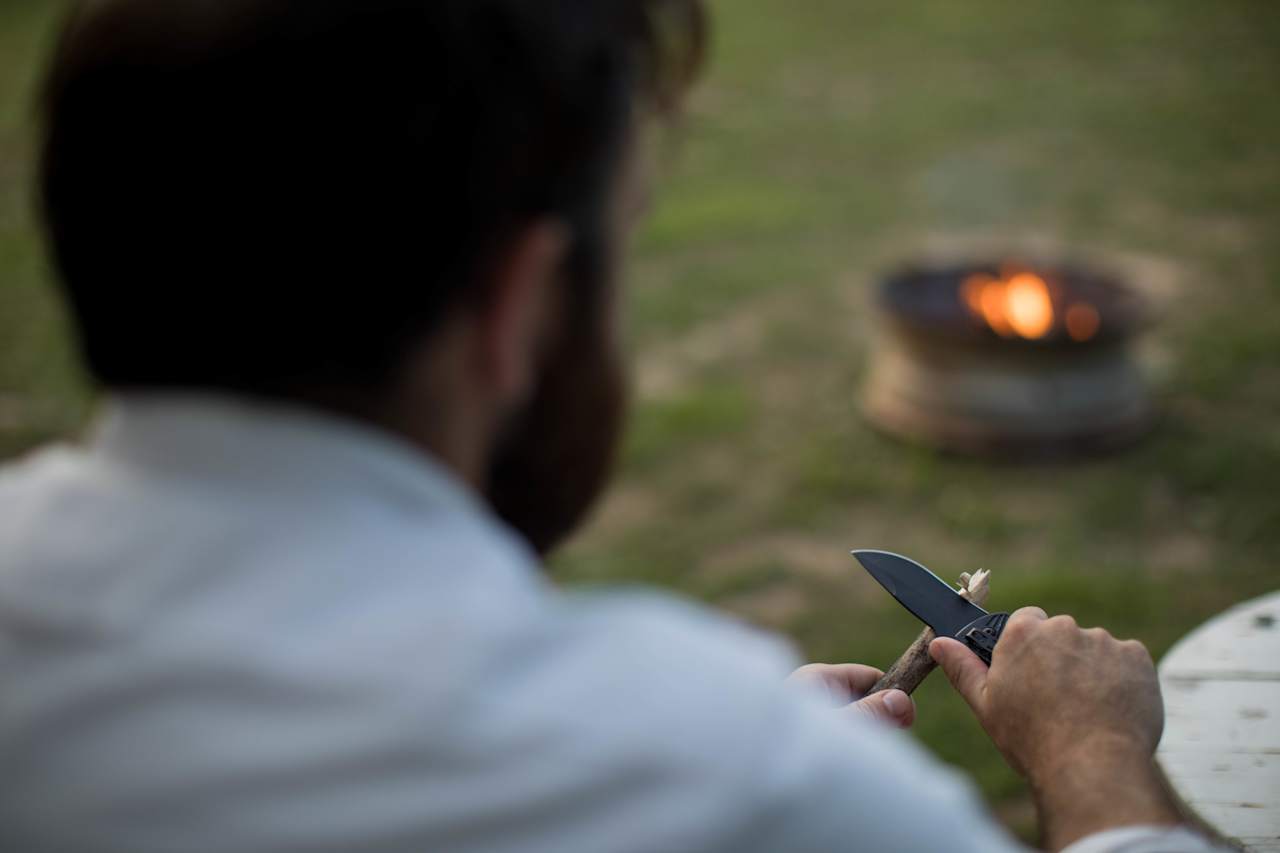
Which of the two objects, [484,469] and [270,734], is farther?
[484,469]

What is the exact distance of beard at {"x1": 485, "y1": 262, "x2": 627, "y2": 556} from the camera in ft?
3.47

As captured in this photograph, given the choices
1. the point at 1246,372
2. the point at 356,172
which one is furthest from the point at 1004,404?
the point at 356,172

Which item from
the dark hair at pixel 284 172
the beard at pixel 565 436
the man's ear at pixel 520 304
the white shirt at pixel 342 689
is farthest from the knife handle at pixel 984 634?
the dark hair at pixel 284 172

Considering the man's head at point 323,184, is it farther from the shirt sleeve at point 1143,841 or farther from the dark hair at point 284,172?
the shirt sleeve at point 1143,841

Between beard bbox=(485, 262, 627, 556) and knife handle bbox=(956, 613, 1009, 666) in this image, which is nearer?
beard bbox=(485, 262, 627, 556)

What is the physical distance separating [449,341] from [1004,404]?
13.8 ft

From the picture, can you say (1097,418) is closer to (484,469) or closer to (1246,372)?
(1246,372)

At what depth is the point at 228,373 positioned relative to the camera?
0.87 metres

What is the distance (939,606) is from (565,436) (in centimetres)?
81

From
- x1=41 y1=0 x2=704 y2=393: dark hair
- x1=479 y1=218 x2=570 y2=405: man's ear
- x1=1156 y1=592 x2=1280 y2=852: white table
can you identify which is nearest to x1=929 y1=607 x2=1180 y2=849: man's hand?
x1=1156 y1=592 x2=1280 y2=852: white table

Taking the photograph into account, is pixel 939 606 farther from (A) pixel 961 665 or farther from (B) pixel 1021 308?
(B) pixel 1021 308

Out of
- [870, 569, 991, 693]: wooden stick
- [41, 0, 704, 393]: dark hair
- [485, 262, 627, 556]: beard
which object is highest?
[41, 0, 704, 393]: dark hair

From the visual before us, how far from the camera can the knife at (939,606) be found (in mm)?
1645

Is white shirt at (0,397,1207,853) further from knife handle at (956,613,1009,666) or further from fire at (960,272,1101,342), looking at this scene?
fire at (960,272,1101,342)
